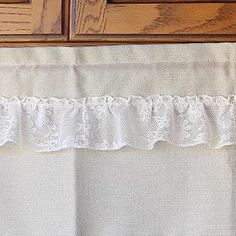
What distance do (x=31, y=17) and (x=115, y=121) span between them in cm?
22

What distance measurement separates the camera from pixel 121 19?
2.27 ft

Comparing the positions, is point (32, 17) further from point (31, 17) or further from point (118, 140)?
point (118, 140)

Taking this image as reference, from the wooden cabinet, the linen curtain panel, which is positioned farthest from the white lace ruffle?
the wooden cabinet

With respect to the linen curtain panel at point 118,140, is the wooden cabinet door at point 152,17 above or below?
above

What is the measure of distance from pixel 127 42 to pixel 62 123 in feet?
0.58

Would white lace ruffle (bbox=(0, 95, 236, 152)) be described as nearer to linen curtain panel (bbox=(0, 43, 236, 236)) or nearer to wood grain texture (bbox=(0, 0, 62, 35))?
linen curtain panel (bbox=(0, 43, 236, 236))

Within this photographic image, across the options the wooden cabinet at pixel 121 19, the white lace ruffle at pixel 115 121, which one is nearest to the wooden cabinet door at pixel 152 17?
the wooden cabinet at pixel 121 19

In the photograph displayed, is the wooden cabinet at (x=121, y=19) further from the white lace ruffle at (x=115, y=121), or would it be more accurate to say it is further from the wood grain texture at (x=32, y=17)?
the white lace ruffle at (x=115, y=121)

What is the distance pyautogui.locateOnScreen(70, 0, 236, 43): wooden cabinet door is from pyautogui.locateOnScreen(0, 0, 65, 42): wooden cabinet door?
0.09ft

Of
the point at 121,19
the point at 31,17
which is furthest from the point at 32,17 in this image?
the point at 121,19

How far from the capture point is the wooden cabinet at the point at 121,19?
690mm

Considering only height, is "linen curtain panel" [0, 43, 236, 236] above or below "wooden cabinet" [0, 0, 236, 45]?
below

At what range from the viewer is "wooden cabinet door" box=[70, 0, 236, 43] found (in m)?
0.69

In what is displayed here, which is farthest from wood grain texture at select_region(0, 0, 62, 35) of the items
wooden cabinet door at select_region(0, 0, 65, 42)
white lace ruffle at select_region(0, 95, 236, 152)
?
white lace ruffle at select_region(0, 95, 236, 152)
